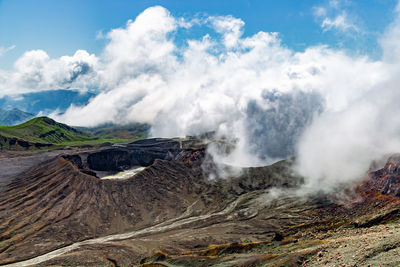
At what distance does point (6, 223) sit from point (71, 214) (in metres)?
19.4

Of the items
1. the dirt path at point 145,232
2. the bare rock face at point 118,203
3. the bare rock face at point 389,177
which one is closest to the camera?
the dirt path at point 145,232

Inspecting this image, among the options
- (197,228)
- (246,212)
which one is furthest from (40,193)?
(246,212)

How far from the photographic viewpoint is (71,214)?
9444 centimetres

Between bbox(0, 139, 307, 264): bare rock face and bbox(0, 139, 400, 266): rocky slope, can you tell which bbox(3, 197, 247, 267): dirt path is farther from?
bbox(0, 139, 307, 264): bare rock face

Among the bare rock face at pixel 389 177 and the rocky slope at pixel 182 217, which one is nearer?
the rocky slope at pixel 182 217

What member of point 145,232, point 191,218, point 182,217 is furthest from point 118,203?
point 191,218

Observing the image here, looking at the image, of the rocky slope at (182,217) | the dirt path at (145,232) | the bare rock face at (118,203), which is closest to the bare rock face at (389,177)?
the rocky slope at (182,217)

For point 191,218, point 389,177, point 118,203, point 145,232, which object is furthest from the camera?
point 118,203

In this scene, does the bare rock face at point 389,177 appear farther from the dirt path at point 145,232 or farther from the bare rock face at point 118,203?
the dirt path at point 145,232

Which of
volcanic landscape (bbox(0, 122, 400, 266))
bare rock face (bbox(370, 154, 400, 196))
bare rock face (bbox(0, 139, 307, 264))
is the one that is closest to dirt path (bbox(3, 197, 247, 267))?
volcanic landscape (bbox(0, 122, 400, 266))

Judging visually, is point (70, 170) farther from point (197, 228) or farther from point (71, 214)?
point (197, 228)

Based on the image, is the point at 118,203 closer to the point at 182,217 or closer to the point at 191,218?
the point at 182,217

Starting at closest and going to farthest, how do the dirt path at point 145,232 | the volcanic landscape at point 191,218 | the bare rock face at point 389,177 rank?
the volcanic landscape at point 191,218
the dirt path at point 145,232
the bare rock face at point 389,177

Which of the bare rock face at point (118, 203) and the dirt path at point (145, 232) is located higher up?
the bare rock face at point (118, 203)
